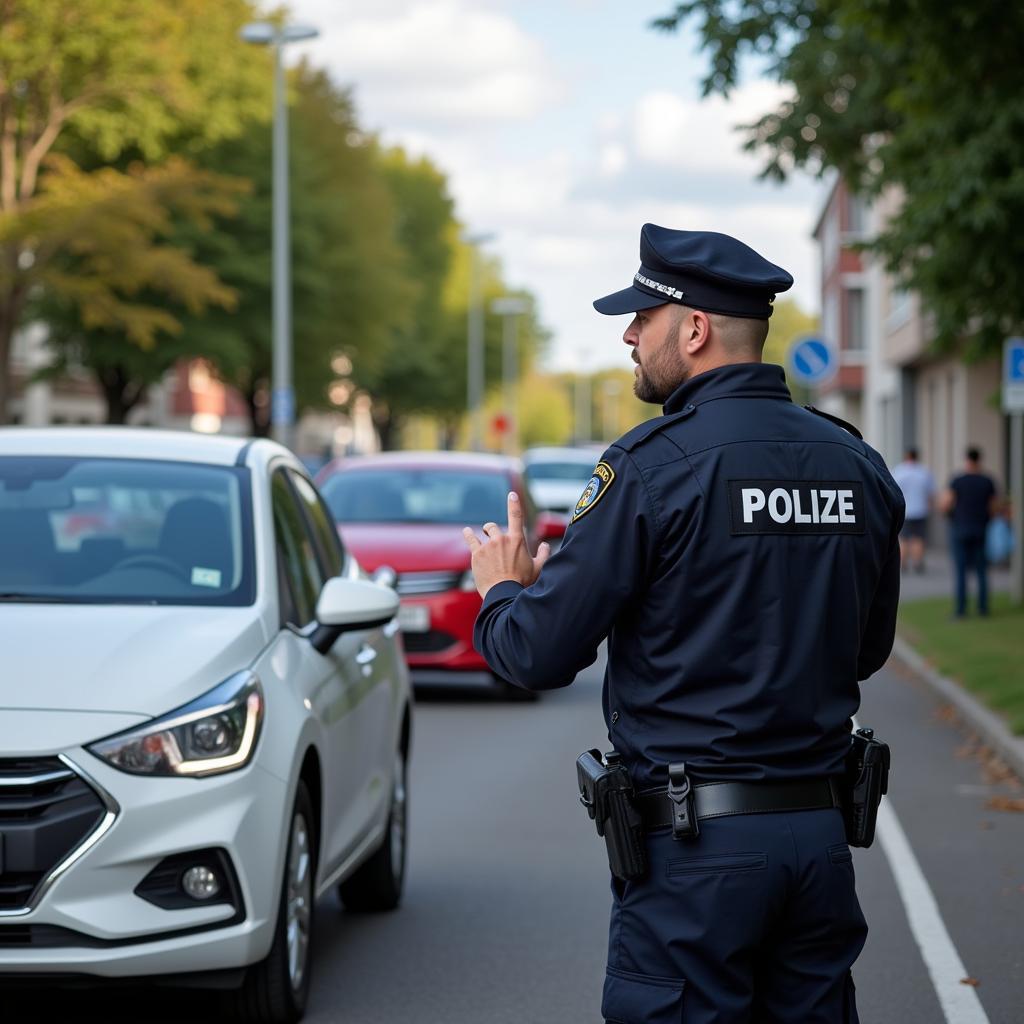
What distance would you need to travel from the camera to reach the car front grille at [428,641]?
14617mm

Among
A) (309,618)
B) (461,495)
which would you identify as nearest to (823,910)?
(309,618)

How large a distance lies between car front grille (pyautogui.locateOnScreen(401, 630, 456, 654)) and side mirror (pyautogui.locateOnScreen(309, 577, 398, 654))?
27.6ft

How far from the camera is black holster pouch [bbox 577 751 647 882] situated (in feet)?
10.5

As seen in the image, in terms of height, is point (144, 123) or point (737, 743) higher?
point (144, 123)

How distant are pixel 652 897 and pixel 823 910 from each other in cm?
27

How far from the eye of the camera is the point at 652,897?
10.4 feet

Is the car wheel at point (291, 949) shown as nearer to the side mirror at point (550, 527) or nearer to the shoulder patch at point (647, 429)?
the shoulder patch at point (647, 429)

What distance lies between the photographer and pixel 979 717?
13.3 meters

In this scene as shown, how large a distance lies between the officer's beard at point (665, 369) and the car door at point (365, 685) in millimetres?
3106

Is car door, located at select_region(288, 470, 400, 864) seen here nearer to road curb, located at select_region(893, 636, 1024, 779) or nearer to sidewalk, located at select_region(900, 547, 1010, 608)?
road curb, located at select_region(893, 636, 1024, 779)

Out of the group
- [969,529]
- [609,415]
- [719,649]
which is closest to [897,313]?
[969,529]

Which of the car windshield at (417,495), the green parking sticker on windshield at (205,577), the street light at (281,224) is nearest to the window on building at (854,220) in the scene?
the street light at (281,224)

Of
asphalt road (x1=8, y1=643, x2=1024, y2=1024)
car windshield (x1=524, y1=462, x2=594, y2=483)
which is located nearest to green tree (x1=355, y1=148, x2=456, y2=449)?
car windshield (x1=524, y1=462, x2=594, y2=483)

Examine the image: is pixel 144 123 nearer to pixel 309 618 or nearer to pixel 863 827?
pixel 309 618
